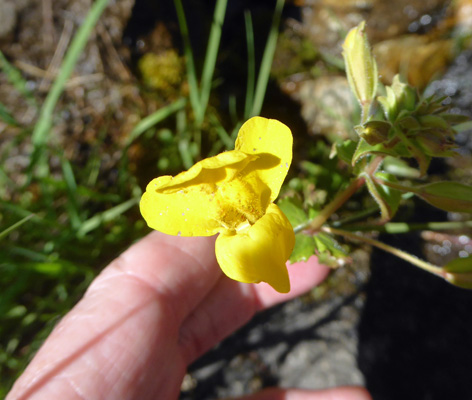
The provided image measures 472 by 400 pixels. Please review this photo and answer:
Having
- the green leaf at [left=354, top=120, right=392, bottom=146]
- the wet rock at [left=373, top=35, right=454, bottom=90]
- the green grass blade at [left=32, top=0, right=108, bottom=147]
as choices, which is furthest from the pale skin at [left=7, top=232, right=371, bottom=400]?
the wet rock at [left=373, top=35, right=454, bottom=90]

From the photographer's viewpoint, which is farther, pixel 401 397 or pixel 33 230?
pixel 401 397

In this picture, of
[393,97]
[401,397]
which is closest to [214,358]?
[401,397]

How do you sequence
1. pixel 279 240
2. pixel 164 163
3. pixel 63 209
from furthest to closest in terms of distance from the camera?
pixel 164 163 → pixel 63 209 → pixel 279 240

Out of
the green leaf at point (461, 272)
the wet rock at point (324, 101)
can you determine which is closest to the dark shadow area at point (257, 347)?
the green leaf at point (461, 272)

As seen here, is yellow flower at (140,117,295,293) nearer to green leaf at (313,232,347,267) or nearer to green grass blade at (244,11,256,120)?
green leaf at (313,232,347,267)

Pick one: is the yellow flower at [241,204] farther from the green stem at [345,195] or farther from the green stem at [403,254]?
the green stem at [403,254]

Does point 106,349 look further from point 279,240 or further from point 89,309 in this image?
point 279,240

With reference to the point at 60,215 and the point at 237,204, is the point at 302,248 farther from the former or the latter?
the point at 60,215
